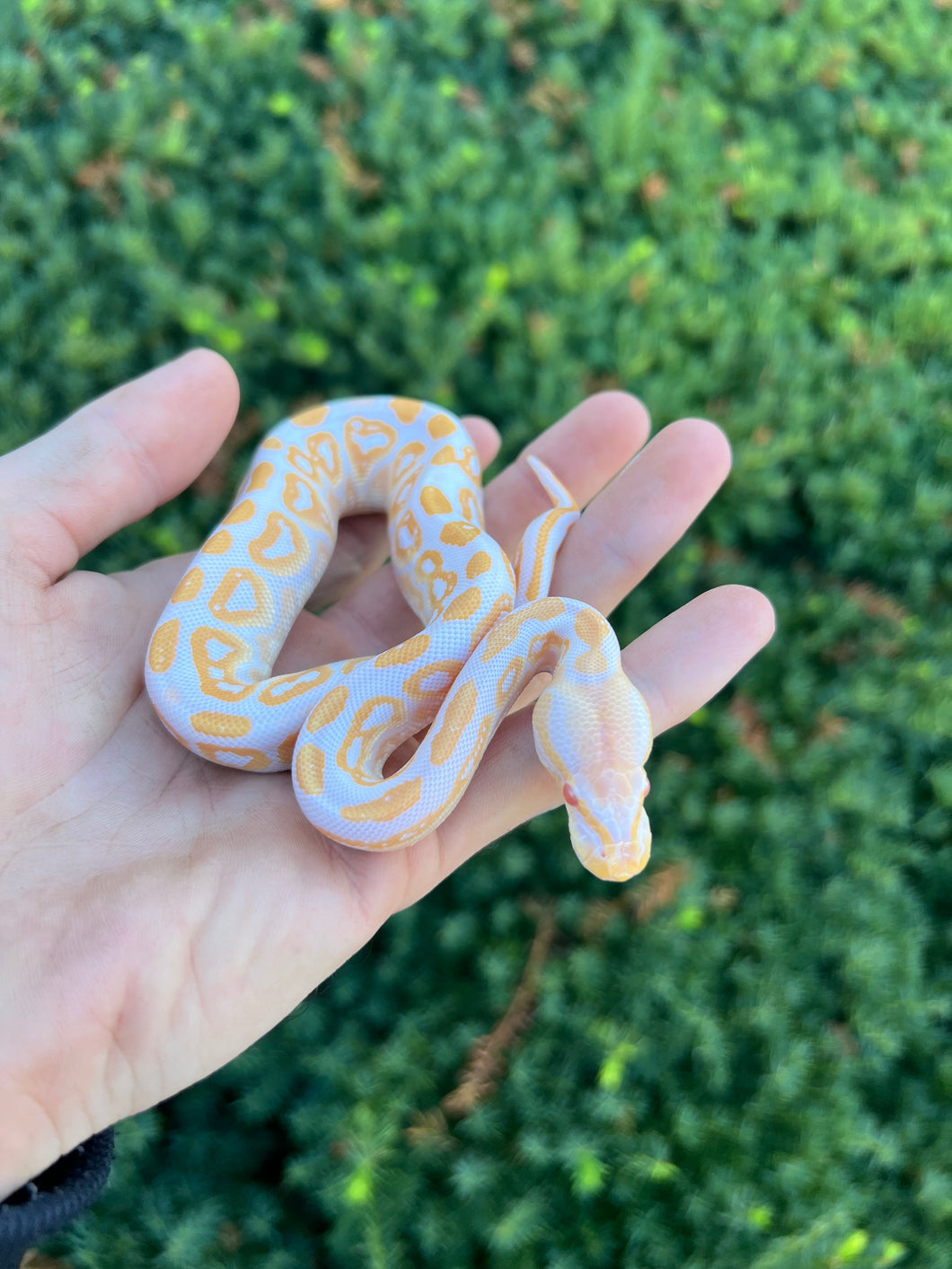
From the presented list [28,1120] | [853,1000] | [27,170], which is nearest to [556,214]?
[27,170]

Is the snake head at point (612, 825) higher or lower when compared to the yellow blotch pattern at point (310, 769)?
lower

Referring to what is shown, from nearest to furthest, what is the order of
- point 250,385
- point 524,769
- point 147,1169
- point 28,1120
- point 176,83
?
1. point 28,1120
2. point 524,769
3. point 147,1169
4. point 250,385
5. point 176,83

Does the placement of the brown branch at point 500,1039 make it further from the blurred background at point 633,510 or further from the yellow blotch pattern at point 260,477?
the yellow blotch pattern at point 260,477

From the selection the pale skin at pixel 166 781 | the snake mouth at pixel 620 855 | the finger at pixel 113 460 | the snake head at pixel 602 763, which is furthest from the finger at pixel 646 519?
the finger at pixel 113 460

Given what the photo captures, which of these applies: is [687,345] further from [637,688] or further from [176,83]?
[176,83]

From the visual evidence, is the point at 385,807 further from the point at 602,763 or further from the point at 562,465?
the point at 562,465

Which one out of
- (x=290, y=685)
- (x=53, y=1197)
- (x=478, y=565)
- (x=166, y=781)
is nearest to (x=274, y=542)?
(x=290, y=685)
